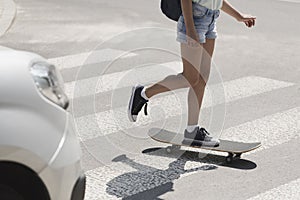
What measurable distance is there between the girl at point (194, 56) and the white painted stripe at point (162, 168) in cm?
34

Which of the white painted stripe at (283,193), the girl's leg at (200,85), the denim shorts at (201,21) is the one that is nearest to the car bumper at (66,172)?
the white painted stripe at (283,193)

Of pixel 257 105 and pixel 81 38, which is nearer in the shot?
pixel 257 105

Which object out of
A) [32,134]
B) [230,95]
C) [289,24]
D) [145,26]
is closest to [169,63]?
[230,95]

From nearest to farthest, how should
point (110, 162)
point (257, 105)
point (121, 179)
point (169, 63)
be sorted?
point (121, 179), point (110, 162), point (257, 105), point (169, 63)

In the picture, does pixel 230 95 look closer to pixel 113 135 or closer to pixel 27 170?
pixel 113 135

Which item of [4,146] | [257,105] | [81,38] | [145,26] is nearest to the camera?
[4,146]

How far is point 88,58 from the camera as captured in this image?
9617mm

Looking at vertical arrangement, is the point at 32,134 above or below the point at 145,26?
above

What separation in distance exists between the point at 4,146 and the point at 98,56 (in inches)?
255

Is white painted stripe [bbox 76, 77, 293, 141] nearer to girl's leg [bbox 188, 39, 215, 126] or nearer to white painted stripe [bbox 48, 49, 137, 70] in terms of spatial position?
girl's leg [bbox 188, 39, 215, 126]

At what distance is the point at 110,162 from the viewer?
19.1ft

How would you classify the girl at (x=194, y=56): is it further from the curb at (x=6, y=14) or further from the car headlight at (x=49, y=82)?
the curb at (x=6, y=14)

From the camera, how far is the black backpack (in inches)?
226

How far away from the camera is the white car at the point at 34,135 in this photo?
11.1 feet
